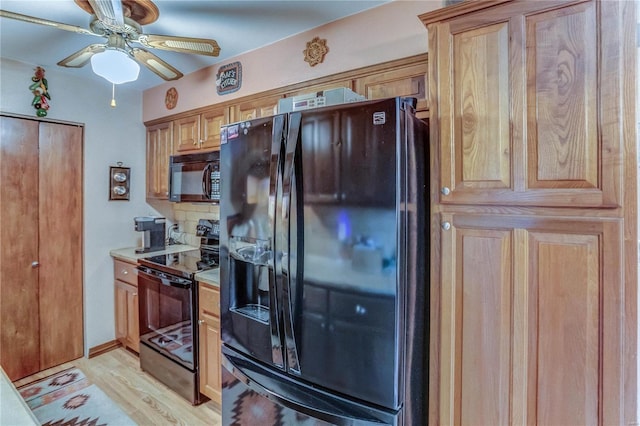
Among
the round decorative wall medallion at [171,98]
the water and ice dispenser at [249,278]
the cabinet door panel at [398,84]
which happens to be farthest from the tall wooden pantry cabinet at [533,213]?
the round decorative wall medallion at [171,98]

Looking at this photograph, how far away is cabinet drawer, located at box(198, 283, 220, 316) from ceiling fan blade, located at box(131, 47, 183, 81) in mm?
1347

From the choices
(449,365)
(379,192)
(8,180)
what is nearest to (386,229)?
(379,192)

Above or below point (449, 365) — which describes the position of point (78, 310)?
below

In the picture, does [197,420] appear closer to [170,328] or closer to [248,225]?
[170,328]

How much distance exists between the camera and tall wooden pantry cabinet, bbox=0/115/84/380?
8.25 feet

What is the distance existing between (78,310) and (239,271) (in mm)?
2296

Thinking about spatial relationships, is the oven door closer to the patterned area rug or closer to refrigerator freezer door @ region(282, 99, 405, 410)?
the patterned area rug

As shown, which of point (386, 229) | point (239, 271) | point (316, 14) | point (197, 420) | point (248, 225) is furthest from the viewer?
point (197, 420)

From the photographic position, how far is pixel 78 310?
2.89 m

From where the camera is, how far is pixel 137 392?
2.40 m

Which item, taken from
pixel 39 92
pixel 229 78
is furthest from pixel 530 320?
pixel 39 92

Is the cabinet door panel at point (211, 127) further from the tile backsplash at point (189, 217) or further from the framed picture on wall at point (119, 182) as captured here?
the framed picture on wall at point (119, 182)

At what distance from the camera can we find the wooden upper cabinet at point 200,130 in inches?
101

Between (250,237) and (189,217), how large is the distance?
7.22 ft
